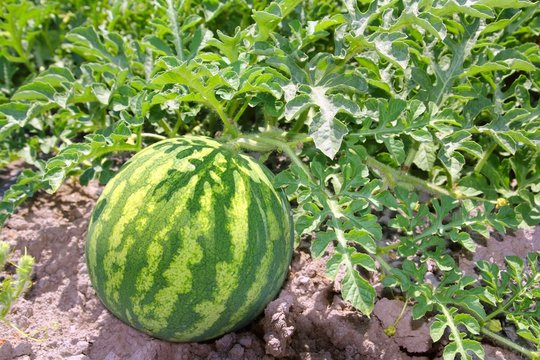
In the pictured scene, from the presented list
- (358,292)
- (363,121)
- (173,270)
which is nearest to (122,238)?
(173,270)

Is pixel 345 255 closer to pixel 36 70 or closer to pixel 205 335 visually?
pixel 205 335

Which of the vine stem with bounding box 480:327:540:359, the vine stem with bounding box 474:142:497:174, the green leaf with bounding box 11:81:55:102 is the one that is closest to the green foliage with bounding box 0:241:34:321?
the green leaf with bounding box 11:81:55:102

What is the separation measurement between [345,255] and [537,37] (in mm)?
2140

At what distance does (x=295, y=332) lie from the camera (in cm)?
240

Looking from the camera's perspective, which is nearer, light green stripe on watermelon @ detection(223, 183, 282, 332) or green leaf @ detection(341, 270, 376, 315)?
green leaf @ detection(341, 270, 376, 315)

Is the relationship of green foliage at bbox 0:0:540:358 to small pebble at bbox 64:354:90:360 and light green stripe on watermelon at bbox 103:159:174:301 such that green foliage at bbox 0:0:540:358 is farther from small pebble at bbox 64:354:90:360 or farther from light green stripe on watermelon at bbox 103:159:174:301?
small pebble at bbox 64:354:90:360

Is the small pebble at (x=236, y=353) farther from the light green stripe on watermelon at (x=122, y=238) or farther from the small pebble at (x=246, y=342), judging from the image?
the light green stripe on watermelon at (x=122, y=238)

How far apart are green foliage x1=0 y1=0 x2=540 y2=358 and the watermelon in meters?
0.16

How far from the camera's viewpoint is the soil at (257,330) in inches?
91.4

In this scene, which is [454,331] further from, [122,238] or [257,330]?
[122,238]

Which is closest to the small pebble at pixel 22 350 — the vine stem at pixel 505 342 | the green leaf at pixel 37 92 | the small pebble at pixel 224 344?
the small pebble at pixel 224 344

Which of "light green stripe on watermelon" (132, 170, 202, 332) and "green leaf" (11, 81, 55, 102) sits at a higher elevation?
"green leaf" (11, 81, 55, 102)

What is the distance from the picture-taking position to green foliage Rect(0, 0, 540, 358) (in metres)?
2.16

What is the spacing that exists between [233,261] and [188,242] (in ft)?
0.54
